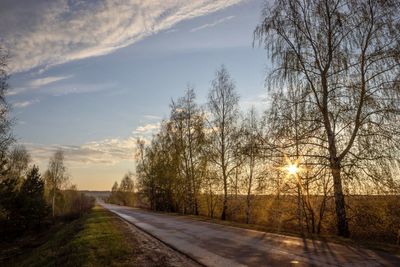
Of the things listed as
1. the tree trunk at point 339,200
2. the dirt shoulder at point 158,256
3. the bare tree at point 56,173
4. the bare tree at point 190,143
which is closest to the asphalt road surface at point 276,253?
the dirt shoulder at point 158,256

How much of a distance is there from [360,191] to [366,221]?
5.73 feet

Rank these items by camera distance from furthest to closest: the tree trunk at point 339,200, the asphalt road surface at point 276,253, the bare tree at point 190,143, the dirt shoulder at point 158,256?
the bare tree at point 190,143, the tree trunk at point 339,200, the dirt shoulder at point 158,256, the asphalt road surface at point 276,253

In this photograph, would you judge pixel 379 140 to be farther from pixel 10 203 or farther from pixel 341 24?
pixel 10 203

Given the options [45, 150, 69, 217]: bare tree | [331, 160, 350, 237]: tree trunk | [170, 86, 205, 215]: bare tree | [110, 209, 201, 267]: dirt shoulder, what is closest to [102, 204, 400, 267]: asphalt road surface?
[110, 209, 201, 267]: dirt shoulder

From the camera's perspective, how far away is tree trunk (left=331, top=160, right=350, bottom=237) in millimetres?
14029

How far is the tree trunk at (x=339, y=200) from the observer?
1403 cm

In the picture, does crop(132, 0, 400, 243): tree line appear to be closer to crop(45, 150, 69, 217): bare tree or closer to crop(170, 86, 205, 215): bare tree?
crop(170, 86, 205, 215): bare tree

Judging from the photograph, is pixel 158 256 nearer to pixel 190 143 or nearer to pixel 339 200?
pixel 339 200

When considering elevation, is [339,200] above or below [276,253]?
above

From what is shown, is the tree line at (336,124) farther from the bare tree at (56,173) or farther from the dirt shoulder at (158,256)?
the bare tree at (56,173)

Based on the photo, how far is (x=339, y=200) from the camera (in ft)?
46.6

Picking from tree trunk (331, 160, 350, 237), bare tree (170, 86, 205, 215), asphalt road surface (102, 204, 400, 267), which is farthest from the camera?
bare tree (170, 86, 205, 215)

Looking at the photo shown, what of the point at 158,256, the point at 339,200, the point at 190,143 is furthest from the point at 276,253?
the point at 190,143

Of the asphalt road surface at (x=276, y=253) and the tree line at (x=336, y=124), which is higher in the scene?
the tree line at (x=336, y=124)
